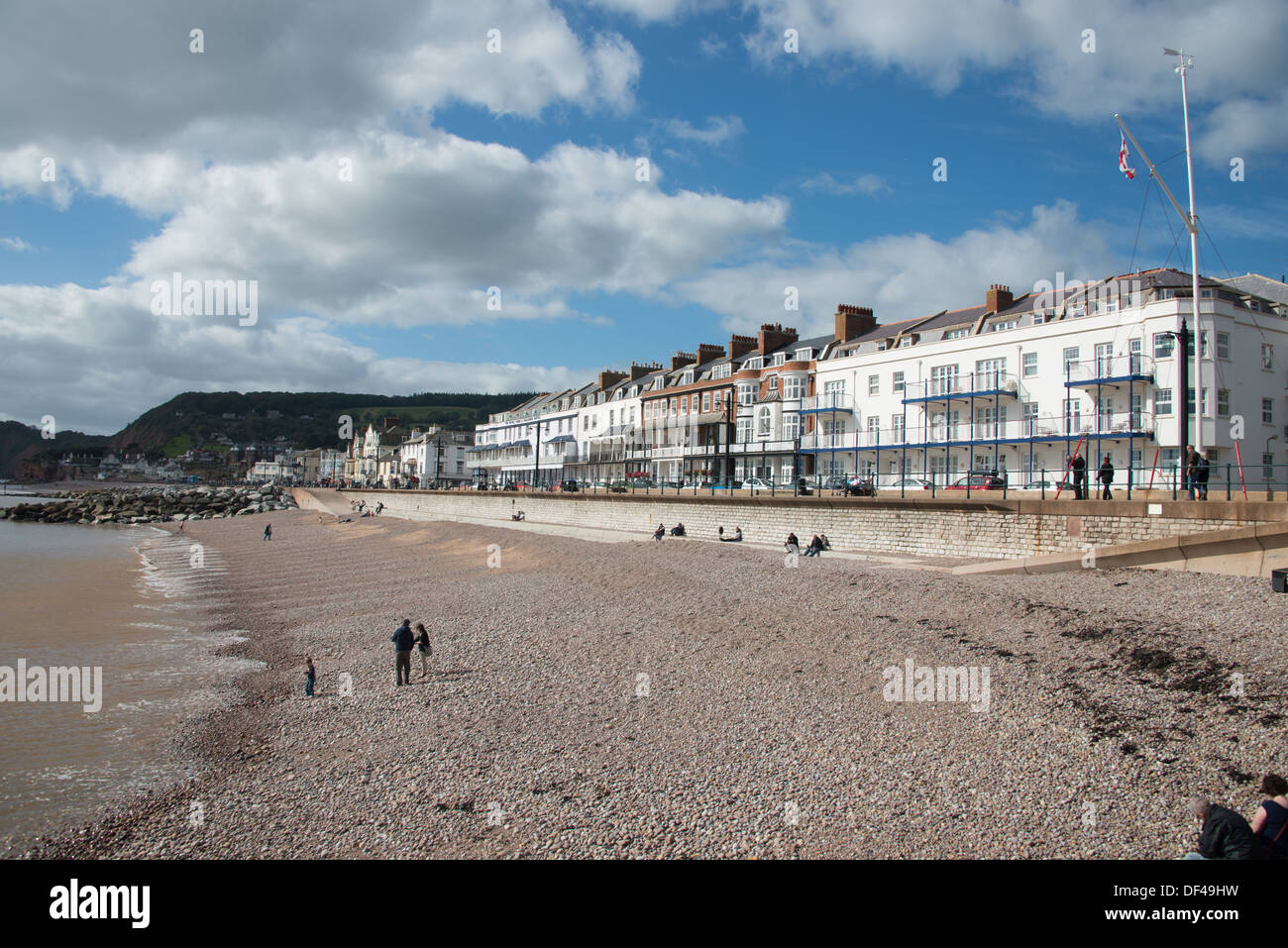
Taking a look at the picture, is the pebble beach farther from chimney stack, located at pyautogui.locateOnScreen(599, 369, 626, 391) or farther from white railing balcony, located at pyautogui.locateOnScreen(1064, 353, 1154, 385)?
chimney stack, located at pyautogui.locateOnScreen(599, 369, 626, 391)

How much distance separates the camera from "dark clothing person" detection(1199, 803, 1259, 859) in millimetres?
5488

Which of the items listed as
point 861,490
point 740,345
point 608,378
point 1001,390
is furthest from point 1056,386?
point 608,378

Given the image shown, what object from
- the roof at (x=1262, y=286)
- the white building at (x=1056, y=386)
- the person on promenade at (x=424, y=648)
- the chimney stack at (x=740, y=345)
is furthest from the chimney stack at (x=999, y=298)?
the person on promenade at (x=424, y=648)

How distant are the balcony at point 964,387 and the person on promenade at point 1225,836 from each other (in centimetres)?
2887

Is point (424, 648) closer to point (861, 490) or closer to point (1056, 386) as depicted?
point (861, 490)

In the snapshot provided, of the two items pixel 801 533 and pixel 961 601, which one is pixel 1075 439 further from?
pixel 961 601

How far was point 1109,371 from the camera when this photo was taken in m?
28.1

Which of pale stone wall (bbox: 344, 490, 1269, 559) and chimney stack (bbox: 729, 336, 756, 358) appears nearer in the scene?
pale stone wall (bbox: 344, 490, 1269, 559)

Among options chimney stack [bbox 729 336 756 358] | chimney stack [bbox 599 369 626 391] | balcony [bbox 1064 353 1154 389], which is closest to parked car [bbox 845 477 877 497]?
balcony [bbox 1064 353 1154 389]

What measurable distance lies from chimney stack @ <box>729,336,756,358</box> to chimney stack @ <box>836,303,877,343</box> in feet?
29.4

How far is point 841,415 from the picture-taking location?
132 ft

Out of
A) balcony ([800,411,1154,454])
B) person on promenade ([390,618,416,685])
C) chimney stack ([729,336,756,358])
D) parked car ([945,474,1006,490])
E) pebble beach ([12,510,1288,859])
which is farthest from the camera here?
chimney stack ([729,336,756,358])
